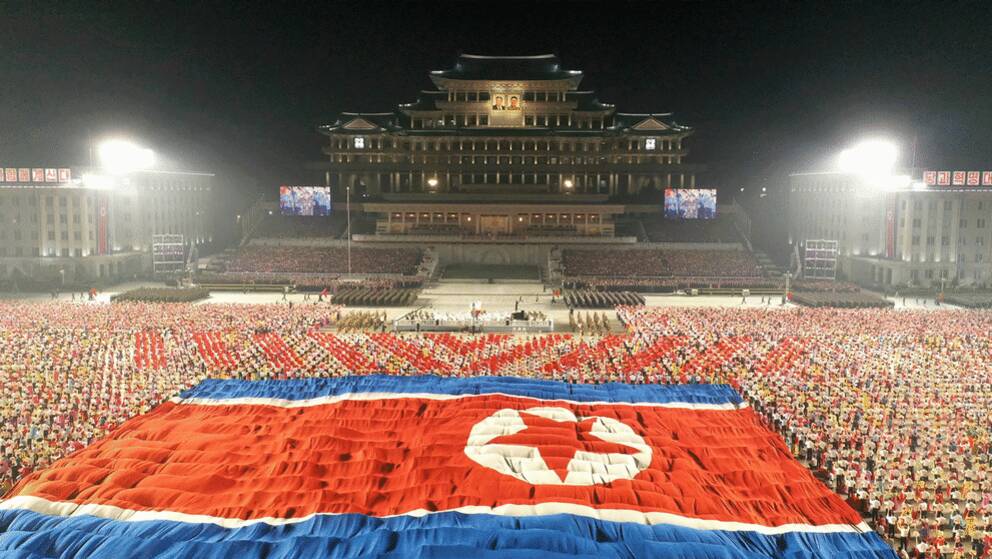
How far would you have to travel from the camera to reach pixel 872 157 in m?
74.1

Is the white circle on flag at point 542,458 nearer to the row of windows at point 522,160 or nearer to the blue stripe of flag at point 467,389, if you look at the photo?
the blue stripe of flag at point 467,389

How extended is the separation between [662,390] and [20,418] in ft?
77.9

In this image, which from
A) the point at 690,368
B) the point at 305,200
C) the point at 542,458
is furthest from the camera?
the point at 305,200

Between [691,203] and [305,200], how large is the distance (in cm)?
5031

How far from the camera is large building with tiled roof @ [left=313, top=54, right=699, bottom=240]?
89.7m

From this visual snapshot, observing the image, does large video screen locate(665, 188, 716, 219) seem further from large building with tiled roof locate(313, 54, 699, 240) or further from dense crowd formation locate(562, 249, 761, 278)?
dense crowd formation locate(562, 249, 761, 278)

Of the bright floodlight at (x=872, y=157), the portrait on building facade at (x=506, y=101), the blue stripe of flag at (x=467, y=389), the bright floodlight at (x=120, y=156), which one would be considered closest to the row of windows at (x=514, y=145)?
the portrait on building facade at (x=506, y=101)

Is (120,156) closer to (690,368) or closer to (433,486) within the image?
(690,368)

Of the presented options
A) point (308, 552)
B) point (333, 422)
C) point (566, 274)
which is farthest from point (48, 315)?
point (566, 274)

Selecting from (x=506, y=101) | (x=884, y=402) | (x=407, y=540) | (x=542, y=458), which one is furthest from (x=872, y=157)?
(x=407, y=540)

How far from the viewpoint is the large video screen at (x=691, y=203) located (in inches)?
3383

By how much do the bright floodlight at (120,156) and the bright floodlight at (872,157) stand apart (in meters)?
82.6

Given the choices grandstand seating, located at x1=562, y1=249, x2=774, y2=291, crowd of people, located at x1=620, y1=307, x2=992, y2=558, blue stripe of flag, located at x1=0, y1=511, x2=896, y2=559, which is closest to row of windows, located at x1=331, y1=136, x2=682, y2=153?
grandstand seating, located at x1=562, y1=249, x2=774, y2=291

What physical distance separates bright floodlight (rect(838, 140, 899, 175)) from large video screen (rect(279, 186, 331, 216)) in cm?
6435
